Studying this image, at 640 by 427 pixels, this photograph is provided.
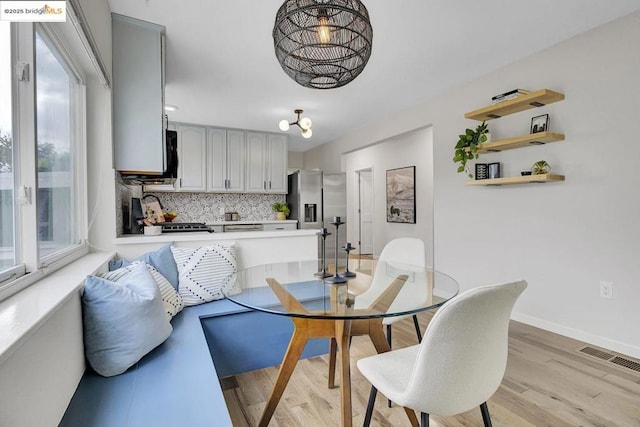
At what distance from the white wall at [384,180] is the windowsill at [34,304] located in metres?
4.32

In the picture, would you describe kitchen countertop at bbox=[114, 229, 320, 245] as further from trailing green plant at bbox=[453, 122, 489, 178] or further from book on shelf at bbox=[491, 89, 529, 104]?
book on shelf at bbox=[491, 89, 529, 104]

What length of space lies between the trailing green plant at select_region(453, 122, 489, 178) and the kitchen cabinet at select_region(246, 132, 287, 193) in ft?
10.7

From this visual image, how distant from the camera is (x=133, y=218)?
3008 millimetres

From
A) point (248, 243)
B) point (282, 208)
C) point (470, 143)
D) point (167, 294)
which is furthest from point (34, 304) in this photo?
point (282, 208)

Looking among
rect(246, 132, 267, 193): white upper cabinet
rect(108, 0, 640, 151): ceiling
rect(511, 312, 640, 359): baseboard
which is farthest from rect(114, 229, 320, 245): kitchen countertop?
rect(246, 132, 267, 193): white upper cabinet

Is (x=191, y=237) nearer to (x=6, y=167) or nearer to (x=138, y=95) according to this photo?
(x=138, y=95)

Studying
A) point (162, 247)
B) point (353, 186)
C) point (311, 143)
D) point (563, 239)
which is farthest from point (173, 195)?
point (563, 239)

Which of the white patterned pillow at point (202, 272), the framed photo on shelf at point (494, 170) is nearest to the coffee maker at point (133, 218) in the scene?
the white patterned pillow at point (202, 272)

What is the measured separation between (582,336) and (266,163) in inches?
186

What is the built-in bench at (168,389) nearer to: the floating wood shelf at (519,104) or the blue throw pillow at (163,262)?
the blue throw pillow at (163,262)

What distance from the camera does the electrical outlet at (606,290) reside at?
2.49 metres

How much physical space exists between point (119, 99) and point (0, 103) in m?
1.39

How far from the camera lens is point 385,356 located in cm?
143

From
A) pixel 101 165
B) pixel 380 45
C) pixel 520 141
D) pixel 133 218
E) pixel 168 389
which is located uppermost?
pixel 380 45
